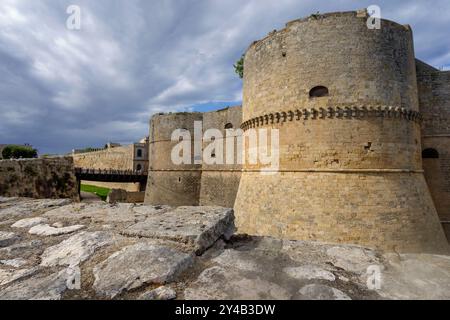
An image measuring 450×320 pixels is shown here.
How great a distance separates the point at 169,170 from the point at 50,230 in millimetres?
16889

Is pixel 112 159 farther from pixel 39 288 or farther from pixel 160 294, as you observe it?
pixel 160 294

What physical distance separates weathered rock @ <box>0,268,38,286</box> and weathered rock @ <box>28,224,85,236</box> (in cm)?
58

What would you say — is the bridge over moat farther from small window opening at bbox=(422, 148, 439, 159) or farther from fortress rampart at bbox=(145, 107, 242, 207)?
small window opening at bbox=(422, 148, 439, 159)

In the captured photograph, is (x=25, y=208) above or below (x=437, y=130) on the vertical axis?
below

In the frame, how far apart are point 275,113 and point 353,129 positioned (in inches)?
99.8

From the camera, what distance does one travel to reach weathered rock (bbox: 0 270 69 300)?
1.23m

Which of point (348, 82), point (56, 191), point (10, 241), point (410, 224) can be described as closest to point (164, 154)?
point (56, 191)

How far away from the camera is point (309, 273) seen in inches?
62.3

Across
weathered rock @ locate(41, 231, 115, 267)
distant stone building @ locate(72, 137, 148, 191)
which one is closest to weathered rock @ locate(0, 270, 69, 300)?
weathered rock @ locate(41, 231, 115, 267)

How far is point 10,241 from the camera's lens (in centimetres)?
A: 197

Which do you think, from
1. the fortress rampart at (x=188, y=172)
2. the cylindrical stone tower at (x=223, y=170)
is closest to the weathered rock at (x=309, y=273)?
the cylindrical stone tower at (x=223, y=170)

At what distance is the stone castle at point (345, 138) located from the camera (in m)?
7.53

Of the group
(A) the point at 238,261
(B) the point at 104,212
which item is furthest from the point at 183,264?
(B) the point at 104,212

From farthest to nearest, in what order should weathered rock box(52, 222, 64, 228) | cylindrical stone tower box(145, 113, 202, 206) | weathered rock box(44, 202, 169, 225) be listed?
cylindrical stone tower box(145, 113, 202, 206) < weathered rock box(44, 202, 169, 225) < weathered rock box(52, 222, 64, 228)
